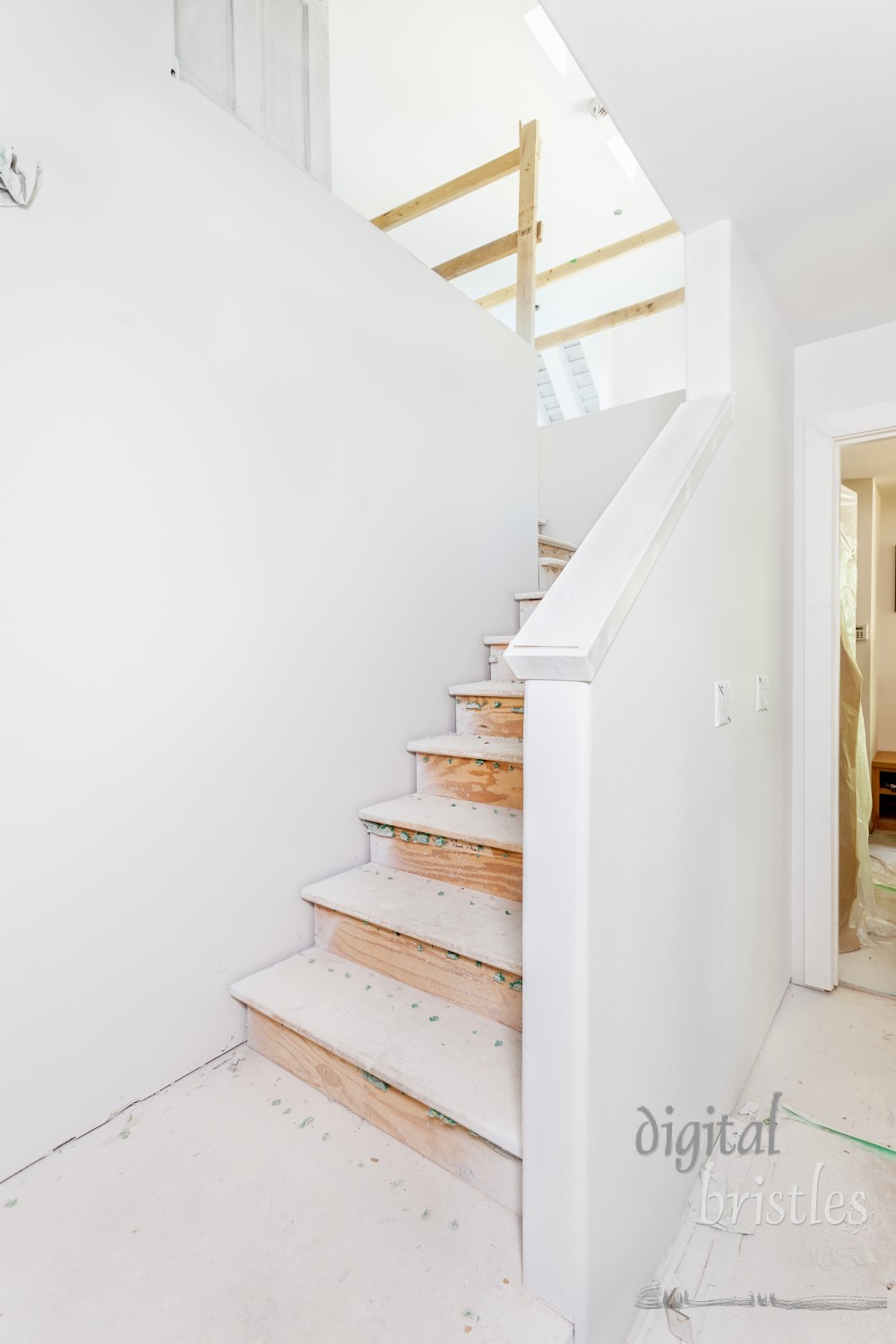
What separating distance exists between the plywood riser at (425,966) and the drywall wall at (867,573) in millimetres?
3313

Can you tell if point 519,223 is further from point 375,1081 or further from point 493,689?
point 375,1081

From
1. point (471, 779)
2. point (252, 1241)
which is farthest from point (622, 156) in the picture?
point (252, 1241)

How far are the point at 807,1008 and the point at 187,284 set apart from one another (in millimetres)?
2530

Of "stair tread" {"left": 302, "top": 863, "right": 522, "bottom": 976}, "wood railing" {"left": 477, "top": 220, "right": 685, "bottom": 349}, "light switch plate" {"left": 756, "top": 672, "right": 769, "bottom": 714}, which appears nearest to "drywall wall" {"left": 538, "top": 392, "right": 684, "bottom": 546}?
"wood railing" {"left": 477, "top": 220, "right": 685, "bottom": 349}

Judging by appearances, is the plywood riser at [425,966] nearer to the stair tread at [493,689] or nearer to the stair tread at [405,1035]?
the stair tread at [405,1035]

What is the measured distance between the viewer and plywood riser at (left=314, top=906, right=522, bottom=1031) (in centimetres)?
134

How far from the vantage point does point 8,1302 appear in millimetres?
972

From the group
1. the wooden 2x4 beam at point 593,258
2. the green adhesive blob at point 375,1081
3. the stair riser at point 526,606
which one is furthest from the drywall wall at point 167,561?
the wooden 2x4 beam at point 593,258

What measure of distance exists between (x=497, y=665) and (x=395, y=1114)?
4.74 ft

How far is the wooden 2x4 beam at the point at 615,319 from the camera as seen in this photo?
3.74 metres

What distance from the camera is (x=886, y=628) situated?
4230 millimetres

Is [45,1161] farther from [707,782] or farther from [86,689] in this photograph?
[707,782]

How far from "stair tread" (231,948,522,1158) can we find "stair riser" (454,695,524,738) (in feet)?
2.63

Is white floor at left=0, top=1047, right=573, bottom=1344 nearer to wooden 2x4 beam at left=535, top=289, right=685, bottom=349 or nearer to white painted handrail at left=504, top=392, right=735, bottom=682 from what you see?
white painted handrail at left=504, top=392, right=735, bottom=682
